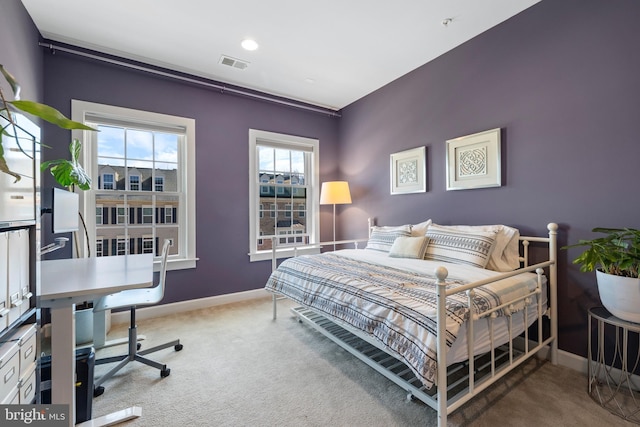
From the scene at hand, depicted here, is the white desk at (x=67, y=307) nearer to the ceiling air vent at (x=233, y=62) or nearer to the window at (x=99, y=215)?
the window at (x=99, y=215)

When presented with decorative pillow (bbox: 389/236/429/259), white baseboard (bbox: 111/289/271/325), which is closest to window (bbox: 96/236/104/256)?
white baseboard (bbox: 111/289/271/325)

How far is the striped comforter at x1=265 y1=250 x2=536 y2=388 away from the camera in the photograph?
1318mm

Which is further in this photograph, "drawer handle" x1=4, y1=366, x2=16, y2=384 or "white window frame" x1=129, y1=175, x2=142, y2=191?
"white window frame" x1=129, y1=175, x2=142, y2=191

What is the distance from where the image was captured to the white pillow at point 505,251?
7.00ft

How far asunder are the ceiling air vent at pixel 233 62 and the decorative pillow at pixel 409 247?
7.83ft

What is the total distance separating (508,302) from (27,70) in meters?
3.70

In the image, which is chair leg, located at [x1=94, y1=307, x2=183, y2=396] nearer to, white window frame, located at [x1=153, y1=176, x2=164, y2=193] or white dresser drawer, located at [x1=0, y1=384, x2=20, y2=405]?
white dresser drawer, located at [x1=0, y1=384, x2=20, y2=405]

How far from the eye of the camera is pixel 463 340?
4.57 ft

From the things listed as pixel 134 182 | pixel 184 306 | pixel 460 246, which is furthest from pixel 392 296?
pixel 134 182

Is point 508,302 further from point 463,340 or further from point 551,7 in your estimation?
point 551,7

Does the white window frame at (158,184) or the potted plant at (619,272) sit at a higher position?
the white window frame at (158,184)

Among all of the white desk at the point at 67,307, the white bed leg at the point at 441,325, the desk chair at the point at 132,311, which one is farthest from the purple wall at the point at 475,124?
the white desk at the point at 67,307

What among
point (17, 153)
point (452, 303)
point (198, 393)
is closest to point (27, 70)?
point (17, 153)

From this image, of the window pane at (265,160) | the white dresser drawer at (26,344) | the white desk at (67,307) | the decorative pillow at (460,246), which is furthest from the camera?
the window pane at (265,160)
